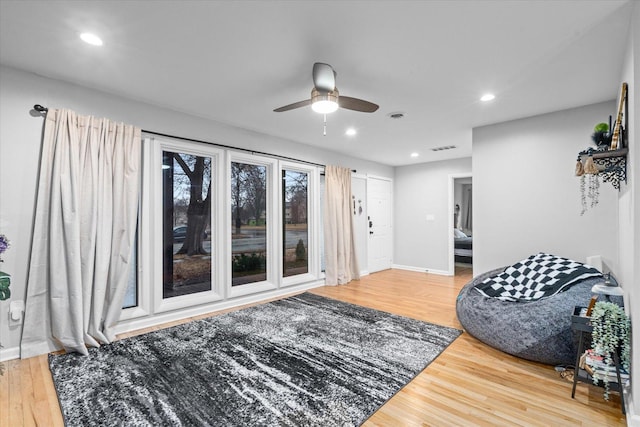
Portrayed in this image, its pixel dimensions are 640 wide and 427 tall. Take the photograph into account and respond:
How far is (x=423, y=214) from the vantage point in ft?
22.4

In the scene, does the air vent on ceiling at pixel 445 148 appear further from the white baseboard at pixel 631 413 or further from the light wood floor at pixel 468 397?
the white baseboard at pixel 631 413

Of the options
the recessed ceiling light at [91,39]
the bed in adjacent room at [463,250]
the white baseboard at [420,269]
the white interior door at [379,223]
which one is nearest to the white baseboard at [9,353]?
the recessed ceiling light at [91,39]

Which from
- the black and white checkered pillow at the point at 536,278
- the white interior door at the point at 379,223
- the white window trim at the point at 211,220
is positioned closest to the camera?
the black and white checkered pillow at the point at 536,278

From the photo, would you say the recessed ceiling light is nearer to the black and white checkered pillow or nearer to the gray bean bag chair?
the gray bean bag chair

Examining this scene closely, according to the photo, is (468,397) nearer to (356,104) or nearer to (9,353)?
(356,104)

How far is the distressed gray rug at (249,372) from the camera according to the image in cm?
192

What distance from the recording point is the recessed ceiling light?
2.13 meters

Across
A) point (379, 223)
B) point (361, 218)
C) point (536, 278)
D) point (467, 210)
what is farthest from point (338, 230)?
→ point (467, 210)

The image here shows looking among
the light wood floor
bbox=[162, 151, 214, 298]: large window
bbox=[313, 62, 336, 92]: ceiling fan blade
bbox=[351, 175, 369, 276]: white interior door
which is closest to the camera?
the light wood floor

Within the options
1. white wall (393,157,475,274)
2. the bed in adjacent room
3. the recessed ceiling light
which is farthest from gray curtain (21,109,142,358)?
the bed in adjacent room

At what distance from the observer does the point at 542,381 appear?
2307 mm

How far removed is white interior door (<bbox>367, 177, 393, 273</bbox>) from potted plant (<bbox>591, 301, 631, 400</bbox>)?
4.65m

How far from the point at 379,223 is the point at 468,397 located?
492 cm

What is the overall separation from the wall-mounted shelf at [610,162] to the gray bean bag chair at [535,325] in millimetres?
963
